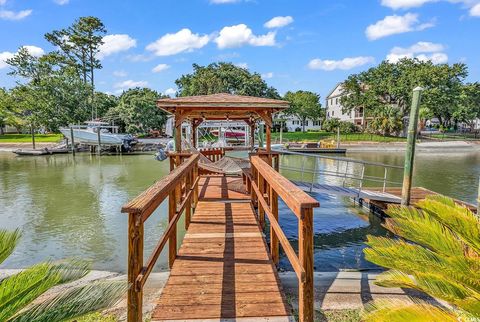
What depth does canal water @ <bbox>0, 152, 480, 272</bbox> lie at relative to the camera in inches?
279

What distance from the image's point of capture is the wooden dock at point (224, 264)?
2400 mm

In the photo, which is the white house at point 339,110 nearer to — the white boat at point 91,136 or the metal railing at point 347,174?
the metal railing at point 347,174

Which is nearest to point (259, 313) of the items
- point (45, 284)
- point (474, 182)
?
point (45, 284)

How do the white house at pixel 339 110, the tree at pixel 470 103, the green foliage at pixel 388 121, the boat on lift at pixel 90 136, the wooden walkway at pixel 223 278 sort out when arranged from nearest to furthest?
the wooden walkway at pixel 223 278 → the boat on lift at pixel 90 136 → the green foliage at pixel 388 121 → the tree at pixel 470 103 → the white house at pixel 339 110

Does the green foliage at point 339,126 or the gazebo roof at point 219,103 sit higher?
the gazebo roof at point 219,103

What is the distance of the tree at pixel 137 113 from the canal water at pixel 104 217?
21030 mm

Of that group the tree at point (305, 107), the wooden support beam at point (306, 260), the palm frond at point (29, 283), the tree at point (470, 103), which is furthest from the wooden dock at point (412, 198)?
the tree at point (470, 103)

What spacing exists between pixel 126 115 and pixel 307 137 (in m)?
22.7

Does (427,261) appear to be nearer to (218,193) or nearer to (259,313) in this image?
(259,313)

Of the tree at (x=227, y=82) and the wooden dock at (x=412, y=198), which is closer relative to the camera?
the wooden dock at (x=412, y=198)

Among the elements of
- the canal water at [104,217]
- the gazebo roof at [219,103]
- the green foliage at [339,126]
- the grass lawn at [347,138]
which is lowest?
the canal water at [104,217]

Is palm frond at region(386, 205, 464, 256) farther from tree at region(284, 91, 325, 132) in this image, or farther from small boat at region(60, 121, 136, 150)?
tree at region(284, 91, 325, 132)

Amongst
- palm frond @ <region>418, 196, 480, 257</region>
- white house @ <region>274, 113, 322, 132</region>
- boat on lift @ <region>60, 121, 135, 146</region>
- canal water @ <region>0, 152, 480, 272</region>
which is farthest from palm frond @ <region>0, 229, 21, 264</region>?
white house @ <region>274, 113, 322, 132</region>

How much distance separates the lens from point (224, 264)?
3.92 metres
